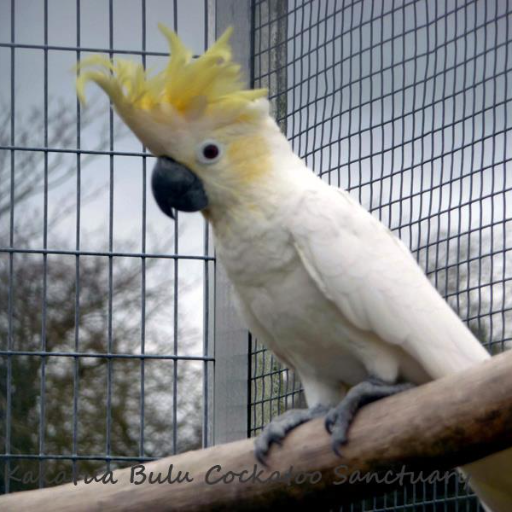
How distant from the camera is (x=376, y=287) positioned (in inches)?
78.0

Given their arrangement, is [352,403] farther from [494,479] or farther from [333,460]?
[494,479]

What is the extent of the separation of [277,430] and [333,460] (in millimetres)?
148

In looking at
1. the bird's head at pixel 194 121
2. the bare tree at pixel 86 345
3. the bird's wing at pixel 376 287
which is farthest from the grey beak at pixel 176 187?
the bare tree at pixel 86 345

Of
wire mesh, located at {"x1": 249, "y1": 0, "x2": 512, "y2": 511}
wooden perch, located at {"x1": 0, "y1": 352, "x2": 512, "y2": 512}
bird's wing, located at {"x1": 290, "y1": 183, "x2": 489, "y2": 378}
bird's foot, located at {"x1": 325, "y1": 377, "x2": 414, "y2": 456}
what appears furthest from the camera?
wire mesh, located at {"x1": 249, "y1": 0, "x2": 512, "y2": 511}

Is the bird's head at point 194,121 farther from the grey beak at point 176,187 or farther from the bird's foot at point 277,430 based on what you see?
the bird's foot at point 277,430

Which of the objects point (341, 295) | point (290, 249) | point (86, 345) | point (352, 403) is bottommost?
point (352, 403)

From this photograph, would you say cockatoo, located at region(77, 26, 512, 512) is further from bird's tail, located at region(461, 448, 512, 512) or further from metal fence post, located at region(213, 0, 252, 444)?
metal fence post, located at region(213, 0, 252, 444)

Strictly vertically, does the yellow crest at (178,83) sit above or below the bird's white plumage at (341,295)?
above

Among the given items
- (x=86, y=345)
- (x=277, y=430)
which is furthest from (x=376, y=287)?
(x=86, y=345)

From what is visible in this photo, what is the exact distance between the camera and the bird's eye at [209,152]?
2.11 meters

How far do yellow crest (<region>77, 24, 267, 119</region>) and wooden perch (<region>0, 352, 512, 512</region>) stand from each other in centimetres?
61

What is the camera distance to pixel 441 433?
170 cm

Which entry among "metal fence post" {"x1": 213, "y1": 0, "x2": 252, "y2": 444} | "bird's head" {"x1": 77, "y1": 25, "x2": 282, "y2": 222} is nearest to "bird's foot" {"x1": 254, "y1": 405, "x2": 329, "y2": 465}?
"bird's head" {"x1": 77, "y1": 25, "x2": 282, "y2": 222}

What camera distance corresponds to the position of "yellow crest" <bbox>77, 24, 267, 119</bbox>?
207 centimetres
